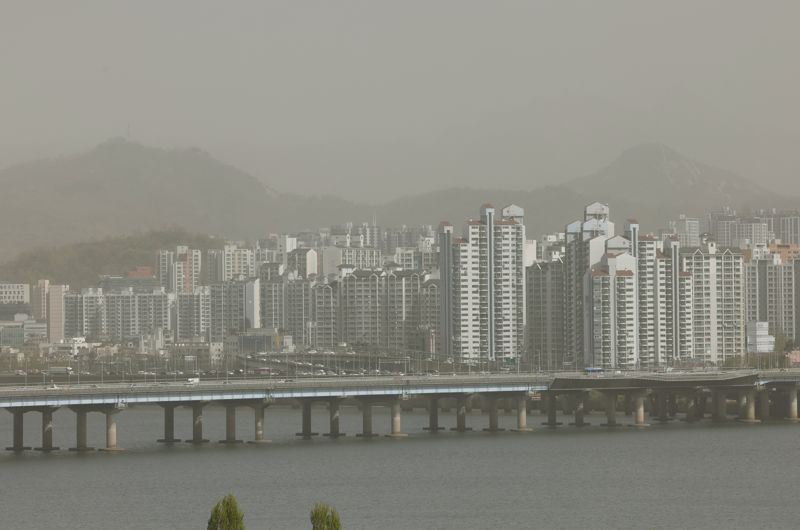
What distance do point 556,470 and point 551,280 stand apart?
6665 centimetres

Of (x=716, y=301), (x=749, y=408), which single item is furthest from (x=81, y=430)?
(x=716, y=301)

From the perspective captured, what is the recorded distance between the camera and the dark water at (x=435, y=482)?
52.9m

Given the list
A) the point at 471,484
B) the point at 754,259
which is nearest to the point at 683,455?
the point at 471,484

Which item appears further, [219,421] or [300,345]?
[300,345]

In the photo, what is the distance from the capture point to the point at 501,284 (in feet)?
413

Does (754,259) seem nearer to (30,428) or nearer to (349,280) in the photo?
(349,280)

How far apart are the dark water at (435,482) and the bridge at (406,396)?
1675 mm

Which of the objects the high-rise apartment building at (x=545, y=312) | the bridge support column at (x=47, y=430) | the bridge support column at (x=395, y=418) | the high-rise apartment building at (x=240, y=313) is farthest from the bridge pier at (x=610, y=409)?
the high-rise apartment building at (x=240, y=313)

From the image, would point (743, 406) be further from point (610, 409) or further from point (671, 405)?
point (671, 405)

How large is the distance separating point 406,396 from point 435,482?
20.3 meters

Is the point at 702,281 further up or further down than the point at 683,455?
further up

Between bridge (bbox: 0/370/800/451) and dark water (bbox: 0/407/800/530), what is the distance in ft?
5.49

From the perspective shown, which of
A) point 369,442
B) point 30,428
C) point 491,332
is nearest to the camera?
point 369,442

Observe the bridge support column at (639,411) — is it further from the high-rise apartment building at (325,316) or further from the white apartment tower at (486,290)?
the high-rise apartment building at (325,316)
